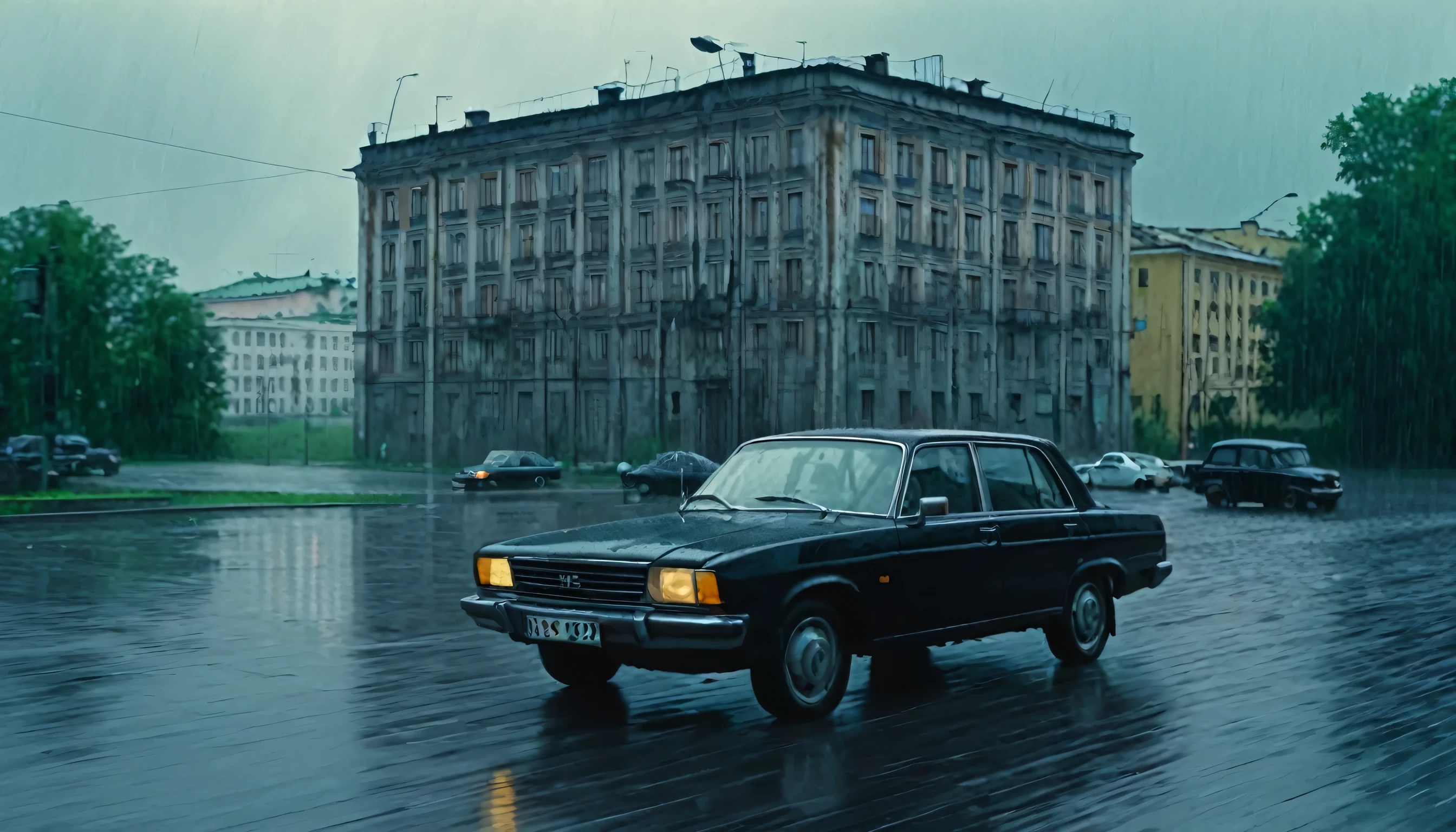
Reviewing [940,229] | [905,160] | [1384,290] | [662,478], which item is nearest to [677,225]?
[905,160]

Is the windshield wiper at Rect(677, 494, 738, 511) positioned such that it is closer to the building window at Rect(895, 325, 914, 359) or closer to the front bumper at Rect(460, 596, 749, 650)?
the front bumper at Rect(460, 596, 749, 650)

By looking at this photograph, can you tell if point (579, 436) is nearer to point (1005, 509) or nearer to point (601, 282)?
point (601, 282)

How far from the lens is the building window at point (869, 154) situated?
201ft

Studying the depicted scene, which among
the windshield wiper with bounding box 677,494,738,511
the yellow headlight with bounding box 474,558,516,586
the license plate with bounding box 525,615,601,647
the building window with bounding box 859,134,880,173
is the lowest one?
the license plate with bounding box 525,615,601,647

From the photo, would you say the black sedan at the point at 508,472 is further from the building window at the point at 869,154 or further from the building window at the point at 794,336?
the building window at the point at 869,154

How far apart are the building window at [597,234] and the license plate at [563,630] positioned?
59.8m

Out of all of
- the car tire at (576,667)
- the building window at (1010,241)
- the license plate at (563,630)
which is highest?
the building window at (1010,241)

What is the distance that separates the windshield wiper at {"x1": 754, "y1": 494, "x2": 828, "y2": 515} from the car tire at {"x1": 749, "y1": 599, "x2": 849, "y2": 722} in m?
0.73

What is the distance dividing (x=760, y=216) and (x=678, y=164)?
5.15 m

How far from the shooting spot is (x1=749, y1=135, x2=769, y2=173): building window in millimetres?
61906

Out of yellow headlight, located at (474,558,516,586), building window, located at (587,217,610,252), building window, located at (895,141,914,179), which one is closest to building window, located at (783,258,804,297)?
building window, located at (895,141,914,179)

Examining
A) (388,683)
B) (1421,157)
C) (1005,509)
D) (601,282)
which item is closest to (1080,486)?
(1005,509)

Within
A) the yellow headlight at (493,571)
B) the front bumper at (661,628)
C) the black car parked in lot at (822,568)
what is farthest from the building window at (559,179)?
the front bumper at (661,628)

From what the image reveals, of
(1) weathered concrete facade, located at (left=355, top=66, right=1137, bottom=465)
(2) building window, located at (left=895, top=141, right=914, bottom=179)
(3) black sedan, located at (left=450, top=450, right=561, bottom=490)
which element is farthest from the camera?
(2) building window, located at (left=895, top=141, right=914, bottom=179)
